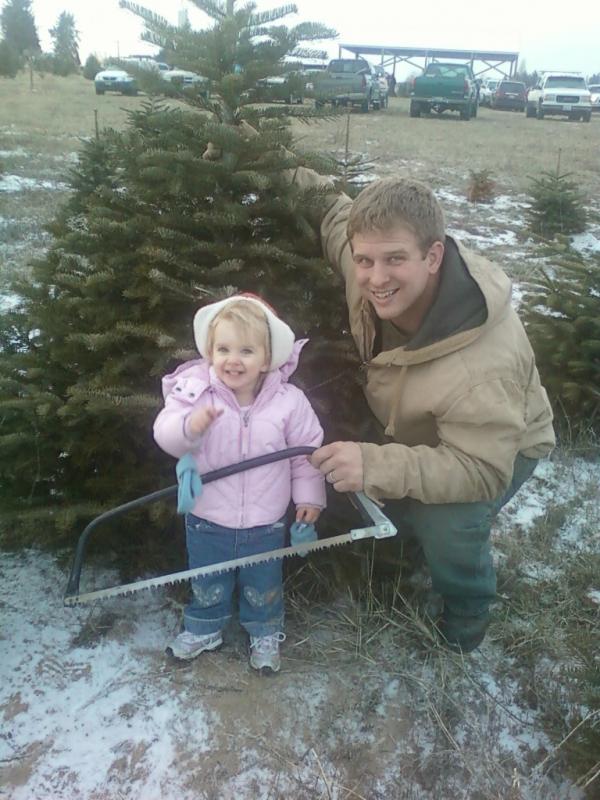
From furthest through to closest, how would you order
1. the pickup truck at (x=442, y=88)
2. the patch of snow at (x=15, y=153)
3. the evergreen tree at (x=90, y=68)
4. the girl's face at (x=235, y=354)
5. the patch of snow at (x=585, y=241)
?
1. the evergreen tree at (x=90, y=68)
2. the pickup truck at (x=442, y=88)
3. the patch of snow at (x=15, y=153)
4. the patch of snow at (x=585, y=241)
5. the girl's face at (x=235, y=354)

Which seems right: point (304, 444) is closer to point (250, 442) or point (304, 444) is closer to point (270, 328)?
point (250, 442)

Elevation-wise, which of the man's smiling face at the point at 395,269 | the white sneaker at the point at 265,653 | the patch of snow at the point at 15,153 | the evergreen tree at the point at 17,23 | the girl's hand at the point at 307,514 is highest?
the evergreen tree at the point at 17,23

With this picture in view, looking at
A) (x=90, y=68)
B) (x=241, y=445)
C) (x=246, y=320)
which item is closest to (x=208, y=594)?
(x=241, y=445)

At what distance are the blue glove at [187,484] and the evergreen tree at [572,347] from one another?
3230 mm

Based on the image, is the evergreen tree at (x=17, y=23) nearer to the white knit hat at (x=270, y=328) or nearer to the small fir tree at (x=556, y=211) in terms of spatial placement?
the small fir tree at (x=556, y=211)

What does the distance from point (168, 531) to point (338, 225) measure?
1532mm

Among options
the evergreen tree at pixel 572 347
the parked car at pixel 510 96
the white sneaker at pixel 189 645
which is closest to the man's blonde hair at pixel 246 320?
the white sneaker at pixel 189 645

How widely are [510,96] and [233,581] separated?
38.8 meters

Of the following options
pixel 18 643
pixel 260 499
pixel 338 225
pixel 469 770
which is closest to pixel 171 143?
pixel 338 225

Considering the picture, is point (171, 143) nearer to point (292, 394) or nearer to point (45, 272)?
point (45, 272)

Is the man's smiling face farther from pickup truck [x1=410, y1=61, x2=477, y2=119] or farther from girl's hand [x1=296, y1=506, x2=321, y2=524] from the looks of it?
pickup truck [x1=410, y1=61, x2=477, y2=119]

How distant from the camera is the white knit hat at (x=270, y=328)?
236 cm

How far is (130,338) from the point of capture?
279 cm

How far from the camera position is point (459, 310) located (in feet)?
7.97
